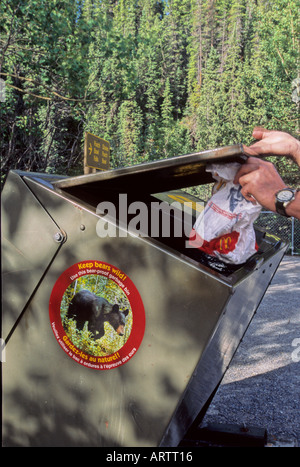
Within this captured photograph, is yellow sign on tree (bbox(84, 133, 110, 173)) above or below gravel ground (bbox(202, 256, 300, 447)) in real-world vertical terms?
above

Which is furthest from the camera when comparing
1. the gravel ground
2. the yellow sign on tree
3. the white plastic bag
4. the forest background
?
the forest background

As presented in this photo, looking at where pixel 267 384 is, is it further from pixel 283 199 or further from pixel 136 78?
pixel 136 78

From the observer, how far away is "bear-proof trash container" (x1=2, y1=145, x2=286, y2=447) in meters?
1.58

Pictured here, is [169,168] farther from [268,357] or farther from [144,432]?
[268,357]

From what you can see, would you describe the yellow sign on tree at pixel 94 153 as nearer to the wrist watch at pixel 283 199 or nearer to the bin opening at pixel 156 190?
the bin opening at pixel 156 190

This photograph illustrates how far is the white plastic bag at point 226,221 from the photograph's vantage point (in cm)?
178

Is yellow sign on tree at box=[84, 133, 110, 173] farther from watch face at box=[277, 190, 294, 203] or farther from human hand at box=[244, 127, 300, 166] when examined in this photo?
watch face at box=[277, 190, 294, 203]

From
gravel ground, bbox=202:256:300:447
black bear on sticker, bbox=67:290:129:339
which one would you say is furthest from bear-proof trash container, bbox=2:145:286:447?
gravel ground, bbox=202:256:300:447

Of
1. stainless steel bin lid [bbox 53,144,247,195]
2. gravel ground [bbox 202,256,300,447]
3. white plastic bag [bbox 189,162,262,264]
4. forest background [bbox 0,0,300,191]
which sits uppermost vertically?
forest background [bbox 0,0,300,191]

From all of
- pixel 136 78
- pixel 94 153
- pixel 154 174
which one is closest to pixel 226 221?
pixel 154 174

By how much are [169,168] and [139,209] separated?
2.49 feet

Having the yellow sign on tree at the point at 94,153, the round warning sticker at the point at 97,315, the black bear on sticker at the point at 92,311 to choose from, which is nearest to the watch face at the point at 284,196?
the round warning sticker at the point at 97,315

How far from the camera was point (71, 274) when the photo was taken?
1.71 m
